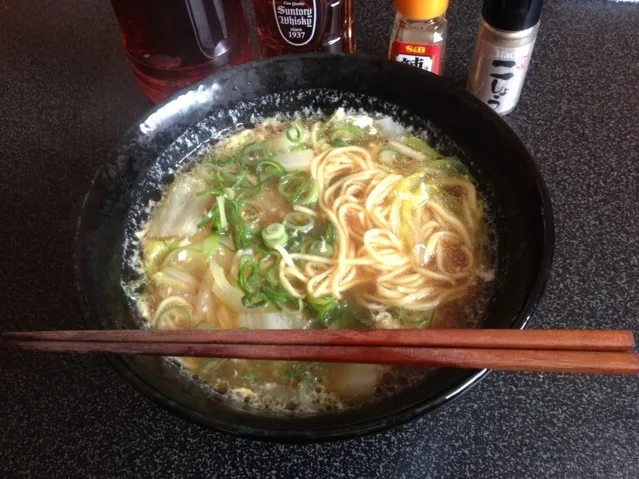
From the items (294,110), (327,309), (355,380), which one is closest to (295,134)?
(294,110)

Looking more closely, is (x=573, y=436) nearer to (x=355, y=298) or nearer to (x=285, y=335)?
(x=355, y=298)

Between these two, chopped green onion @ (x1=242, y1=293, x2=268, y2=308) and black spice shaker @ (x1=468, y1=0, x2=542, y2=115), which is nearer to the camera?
chopped green onion @ (x1=242, y1=293, x2=268, y2=308)

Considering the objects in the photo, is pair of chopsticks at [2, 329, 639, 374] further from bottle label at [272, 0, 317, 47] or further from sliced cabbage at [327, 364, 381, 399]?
bottle label at [272, 0, 317, 47]

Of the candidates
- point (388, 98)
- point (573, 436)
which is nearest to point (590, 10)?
Answer: point (388, 98)

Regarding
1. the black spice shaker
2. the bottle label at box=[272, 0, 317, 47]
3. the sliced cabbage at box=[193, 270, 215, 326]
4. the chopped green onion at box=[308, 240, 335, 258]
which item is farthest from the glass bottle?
the sliced cabbage at box=[193, 270, 215, 326]

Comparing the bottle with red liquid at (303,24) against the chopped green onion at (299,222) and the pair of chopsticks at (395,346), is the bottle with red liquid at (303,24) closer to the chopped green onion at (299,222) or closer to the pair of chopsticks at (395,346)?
the chopped green onion at (299,222)

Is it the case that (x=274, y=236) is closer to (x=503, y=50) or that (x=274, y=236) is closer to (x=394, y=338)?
(x=394, y=338)
